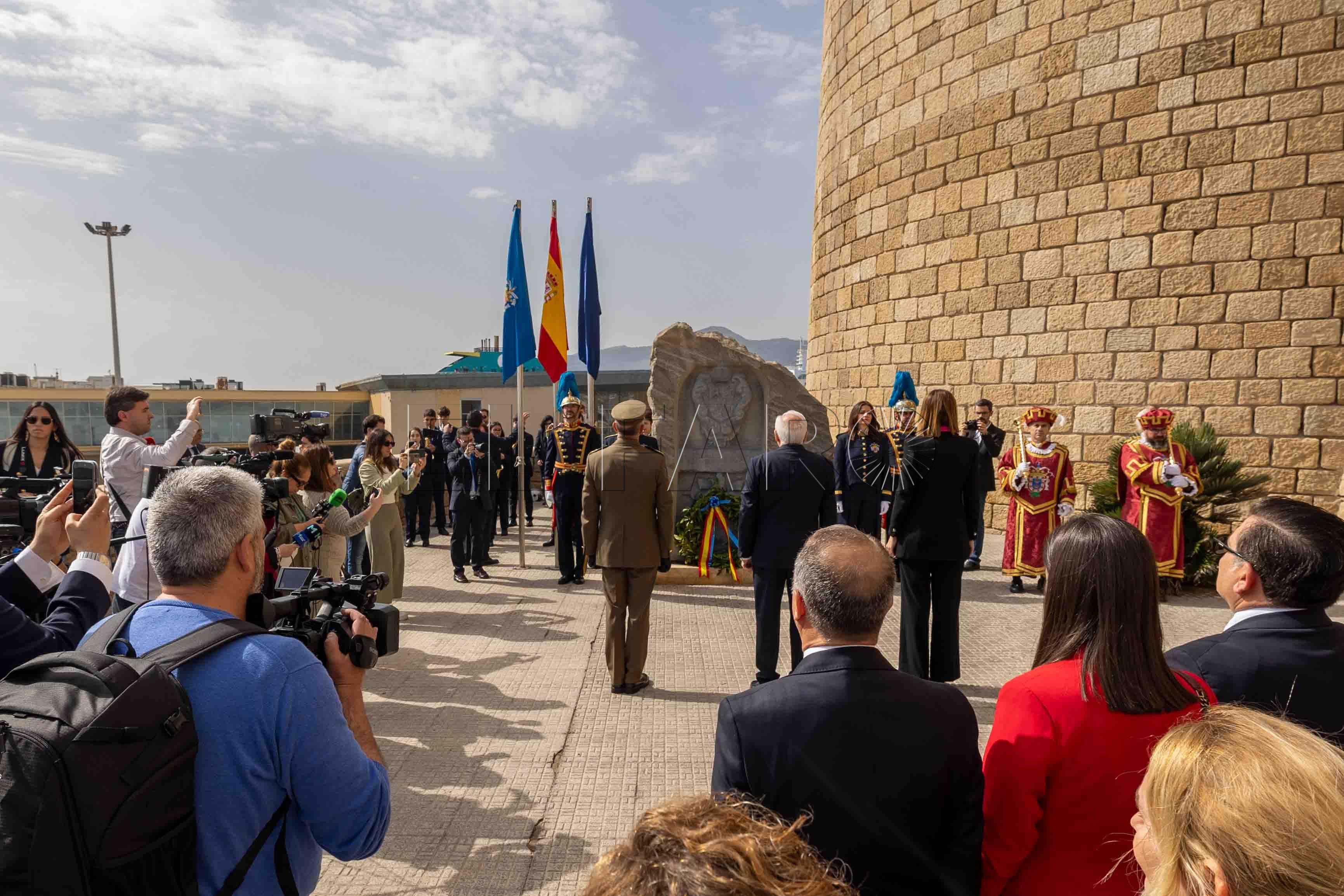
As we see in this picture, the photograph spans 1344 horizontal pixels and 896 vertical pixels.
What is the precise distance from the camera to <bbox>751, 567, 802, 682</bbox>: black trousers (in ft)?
16.0

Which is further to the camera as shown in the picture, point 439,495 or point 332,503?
point 439,495

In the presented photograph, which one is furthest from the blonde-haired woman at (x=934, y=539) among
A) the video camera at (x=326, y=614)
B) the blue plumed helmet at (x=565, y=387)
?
the blue plumed helmet at (x=565, y=387)

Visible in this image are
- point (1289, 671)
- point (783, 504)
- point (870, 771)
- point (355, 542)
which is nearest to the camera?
point (870, 771)

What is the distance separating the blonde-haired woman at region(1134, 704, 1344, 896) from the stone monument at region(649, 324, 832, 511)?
7397 millimetres

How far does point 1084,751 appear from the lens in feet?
5.66

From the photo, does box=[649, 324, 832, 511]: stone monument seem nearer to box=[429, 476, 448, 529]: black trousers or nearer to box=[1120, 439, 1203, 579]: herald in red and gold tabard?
box=[1120, 439, 1203, 579]: herald in red and gold tabard

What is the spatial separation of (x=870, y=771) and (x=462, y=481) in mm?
6921

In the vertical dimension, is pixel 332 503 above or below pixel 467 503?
above

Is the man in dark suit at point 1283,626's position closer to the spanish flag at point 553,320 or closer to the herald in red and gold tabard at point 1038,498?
the herald in red and gold tabard at point 1038,498

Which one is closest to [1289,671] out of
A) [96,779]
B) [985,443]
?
[96,779]

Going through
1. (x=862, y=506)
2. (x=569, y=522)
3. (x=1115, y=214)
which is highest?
(x=1115, y=214)

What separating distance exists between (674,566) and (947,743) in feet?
20.9

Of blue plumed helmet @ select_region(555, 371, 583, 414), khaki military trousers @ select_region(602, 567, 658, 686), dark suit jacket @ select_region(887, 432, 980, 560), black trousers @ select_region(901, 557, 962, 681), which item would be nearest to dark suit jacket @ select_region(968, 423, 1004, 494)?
dark suit jacket @ select_region(887, 432, 980, 560)

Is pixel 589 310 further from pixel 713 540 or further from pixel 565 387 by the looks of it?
pixel 713 540
